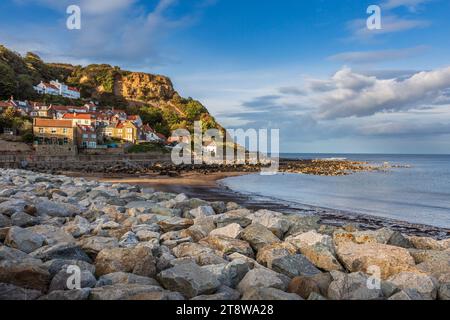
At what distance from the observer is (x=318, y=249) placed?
6.19 metres

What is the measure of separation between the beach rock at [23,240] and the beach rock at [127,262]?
4.34 ft

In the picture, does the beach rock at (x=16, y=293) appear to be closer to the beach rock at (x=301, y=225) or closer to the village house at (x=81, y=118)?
the beach rock at (x=301, y=225)

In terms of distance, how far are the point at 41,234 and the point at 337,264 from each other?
482 centimetres

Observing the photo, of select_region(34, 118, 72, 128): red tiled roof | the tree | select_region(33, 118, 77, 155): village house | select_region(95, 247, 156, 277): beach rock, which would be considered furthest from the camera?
the tree

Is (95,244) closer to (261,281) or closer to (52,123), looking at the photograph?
(261,281)

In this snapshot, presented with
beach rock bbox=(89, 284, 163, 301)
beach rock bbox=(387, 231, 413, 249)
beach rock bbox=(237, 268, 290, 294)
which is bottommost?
beach rock bbox=(387, 231, 413, 249)

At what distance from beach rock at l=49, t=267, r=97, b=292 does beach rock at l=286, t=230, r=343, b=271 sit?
10.6ft

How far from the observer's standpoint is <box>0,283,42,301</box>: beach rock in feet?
13.1

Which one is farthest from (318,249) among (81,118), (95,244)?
(81,118)

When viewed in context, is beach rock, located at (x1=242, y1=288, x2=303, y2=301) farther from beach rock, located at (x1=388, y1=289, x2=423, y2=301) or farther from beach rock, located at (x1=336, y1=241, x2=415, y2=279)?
beach rock, located at (x1=336, y1=241, x2=415, y2=279)

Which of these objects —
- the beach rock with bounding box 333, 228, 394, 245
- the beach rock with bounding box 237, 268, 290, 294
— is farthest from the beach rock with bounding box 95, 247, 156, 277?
the beach rock with bounding box 333, 228, 394, 245

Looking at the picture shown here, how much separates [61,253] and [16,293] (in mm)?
1562
